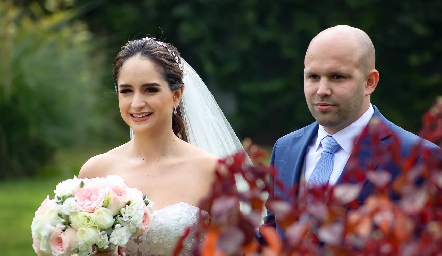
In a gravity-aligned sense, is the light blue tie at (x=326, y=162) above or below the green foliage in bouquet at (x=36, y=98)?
below

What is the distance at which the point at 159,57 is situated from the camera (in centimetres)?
407

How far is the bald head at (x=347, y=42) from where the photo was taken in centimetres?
322

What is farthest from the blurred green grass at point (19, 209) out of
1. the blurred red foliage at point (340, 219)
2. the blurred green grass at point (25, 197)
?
the blurred red foliage at point (340, 219)

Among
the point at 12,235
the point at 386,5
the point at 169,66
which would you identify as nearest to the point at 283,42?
the point at 386,5

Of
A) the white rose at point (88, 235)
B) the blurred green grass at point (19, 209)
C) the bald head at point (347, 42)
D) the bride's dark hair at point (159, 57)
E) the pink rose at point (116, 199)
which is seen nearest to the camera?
the bald head at point (347, 42)

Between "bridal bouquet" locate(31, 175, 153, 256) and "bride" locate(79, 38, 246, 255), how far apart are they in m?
0.34

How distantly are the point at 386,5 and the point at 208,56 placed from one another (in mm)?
4658

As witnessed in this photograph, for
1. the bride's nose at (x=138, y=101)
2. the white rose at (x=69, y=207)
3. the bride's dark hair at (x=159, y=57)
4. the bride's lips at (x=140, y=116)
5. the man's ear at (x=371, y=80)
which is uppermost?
the bride's dark hair at (x=159, y=57)

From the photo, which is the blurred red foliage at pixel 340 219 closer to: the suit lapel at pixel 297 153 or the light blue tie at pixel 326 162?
the light blue tie at pixel 326 162

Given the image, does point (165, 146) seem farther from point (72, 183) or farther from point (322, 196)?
point (322, 196)

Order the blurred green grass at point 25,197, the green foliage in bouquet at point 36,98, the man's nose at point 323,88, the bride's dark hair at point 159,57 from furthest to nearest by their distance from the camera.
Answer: the green foliage in bouquet at point 36,98, the blurred green grass at point 25,197, the bride's dark hair at point 159,57, the man's nose at point 323,88

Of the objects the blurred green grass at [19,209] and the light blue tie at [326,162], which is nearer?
the light blue tie at [326,162]

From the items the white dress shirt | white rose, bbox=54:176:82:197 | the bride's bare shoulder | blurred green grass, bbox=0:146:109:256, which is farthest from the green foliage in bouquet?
the white dress shirt

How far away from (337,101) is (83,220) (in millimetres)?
1117
